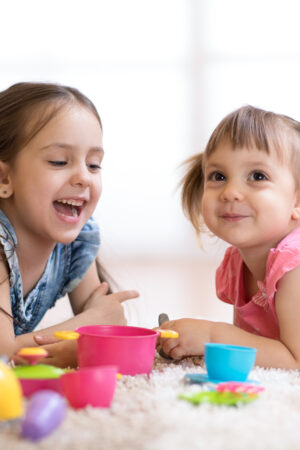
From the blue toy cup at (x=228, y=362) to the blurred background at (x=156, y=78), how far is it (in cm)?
215

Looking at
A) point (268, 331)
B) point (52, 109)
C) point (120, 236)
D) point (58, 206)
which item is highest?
point (52, 109)

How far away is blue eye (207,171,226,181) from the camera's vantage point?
1.15m

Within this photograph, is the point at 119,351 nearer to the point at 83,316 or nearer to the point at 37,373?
the point at 37,373

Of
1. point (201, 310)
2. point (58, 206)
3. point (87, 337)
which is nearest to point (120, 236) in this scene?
point (201, 310)

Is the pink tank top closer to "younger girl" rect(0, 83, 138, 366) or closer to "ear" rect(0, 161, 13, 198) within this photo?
"younger girl" rect(0, 83, 138, 366)

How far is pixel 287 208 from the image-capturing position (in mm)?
1107

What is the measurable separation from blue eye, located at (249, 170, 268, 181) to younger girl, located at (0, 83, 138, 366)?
1.15 ft

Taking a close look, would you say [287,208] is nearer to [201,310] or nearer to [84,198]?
[84,198]

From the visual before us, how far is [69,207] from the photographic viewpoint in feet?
4.21

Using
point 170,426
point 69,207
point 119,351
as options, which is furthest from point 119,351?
point 69,207

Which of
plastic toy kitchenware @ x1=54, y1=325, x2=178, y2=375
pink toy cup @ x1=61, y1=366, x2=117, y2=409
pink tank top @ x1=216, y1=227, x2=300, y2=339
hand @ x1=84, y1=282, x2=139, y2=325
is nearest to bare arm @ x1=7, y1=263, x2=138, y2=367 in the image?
hand @ x1=84, y1=282, x2=139, y2=325

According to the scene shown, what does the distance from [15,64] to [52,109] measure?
2090mm

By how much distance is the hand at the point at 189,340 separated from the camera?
102 centimetres

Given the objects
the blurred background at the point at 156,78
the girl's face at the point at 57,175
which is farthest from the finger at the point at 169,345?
the blurred background at the point at 156,78
